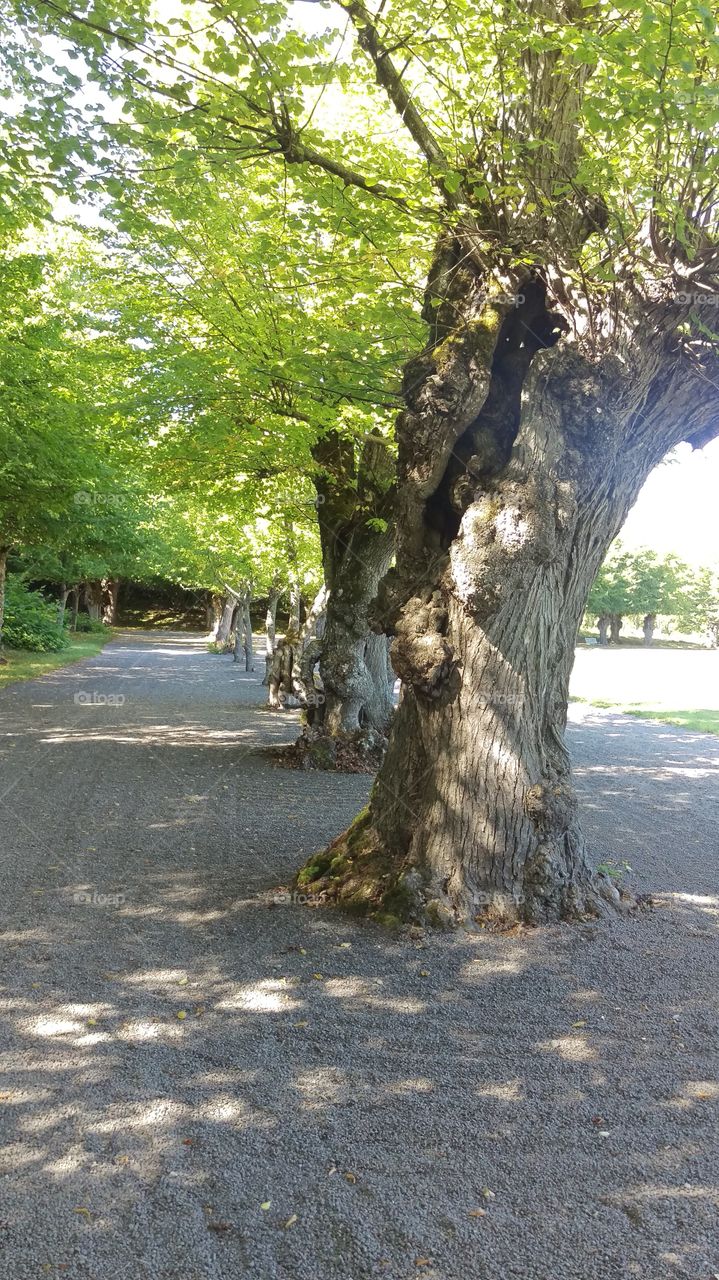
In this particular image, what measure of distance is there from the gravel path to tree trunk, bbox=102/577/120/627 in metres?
55.8

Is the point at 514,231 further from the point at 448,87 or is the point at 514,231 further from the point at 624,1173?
the point at 624,1173

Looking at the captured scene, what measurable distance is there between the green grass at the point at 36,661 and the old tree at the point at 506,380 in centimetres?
1720

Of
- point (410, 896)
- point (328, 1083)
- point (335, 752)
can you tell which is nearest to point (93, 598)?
point (335, 752)

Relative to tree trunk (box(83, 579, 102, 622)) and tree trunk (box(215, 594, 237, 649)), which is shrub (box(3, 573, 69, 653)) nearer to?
tree trunk (box(215, 594, 237, 649))

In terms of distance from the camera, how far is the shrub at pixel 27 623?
103 ft

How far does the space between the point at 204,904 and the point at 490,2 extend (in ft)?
21.8

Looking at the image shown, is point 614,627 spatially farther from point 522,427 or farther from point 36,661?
point 522,427

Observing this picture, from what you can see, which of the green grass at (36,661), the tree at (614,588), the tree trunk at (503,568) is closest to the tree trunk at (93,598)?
the green grass at (36,661)

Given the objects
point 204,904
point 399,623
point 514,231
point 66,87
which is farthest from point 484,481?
point 66,87

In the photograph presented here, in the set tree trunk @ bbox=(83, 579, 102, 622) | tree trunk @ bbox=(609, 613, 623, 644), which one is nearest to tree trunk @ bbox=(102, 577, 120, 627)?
tree trunk @ bbox=(83, 579, 102, 622)

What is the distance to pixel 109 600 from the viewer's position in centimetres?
6288

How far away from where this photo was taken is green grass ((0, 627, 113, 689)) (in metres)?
23.8

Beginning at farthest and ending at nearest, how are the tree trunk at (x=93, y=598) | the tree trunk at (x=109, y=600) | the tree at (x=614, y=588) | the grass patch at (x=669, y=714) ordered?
the tree at (x=614, y=588)
the tree trunk at (x=109, y=600)
the tree trunk at (x=93, y=598)
the grass patch at (x=669, y=714)

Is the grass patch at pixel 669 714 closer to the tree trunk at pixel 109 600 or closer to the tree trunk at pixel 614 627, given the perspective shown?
the tree trunk at pixel 109 600
